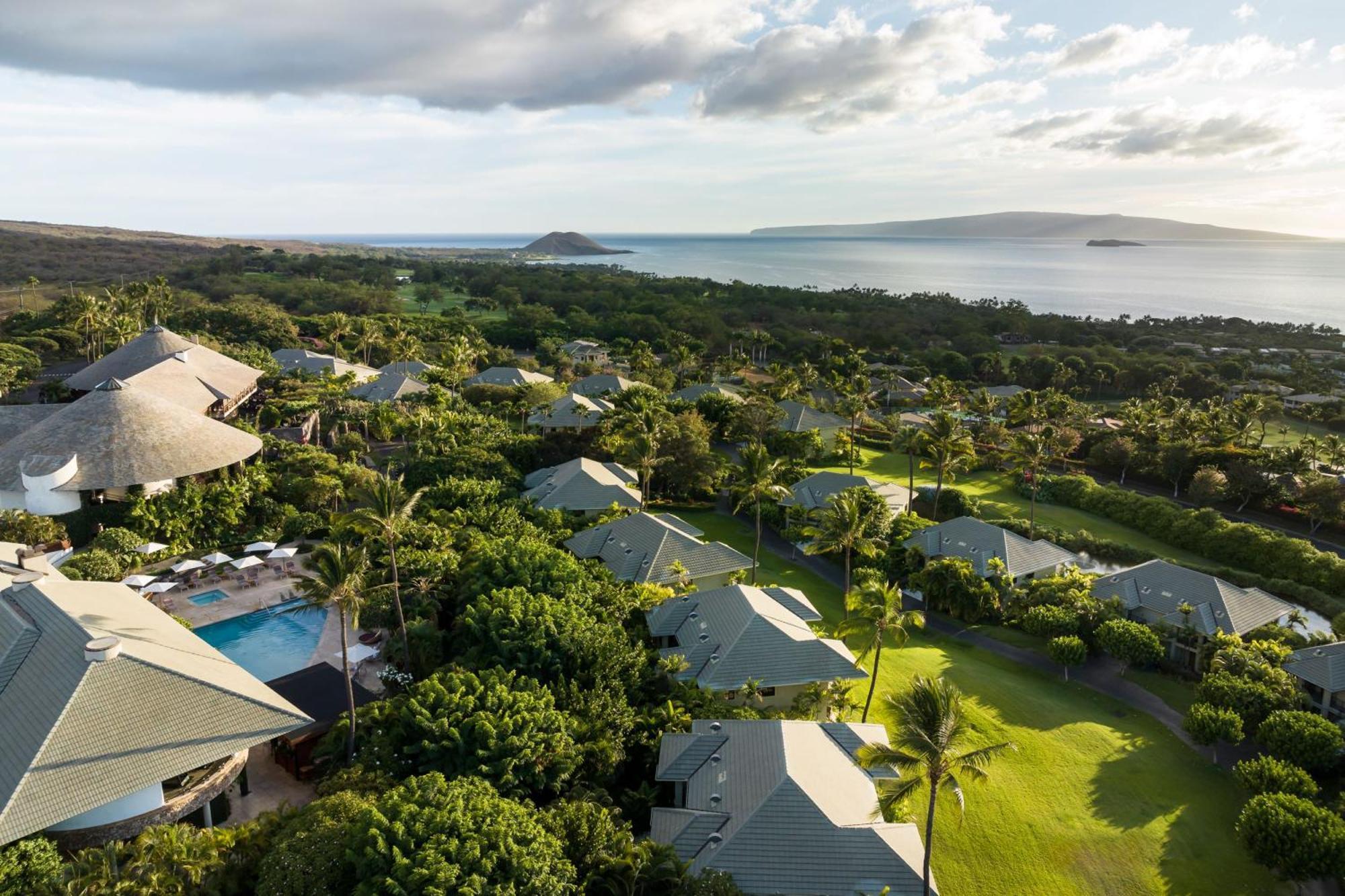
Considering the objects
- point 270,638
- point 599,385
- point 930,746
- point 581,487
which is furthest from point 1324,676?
point 599,385

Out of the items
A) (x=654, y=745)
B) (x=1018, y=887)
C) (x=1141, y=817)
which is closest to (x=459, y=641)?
(x=654, y=745)

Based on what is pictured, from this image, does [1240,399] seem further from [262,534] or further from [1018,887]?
[262,534]

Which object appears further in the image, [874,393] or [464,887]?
[874,393]

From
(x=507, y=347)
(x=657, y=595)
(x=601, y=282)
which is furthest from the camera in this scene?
(x=601, y=282)

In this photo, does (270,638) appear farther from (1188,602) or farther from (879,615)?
(1188,602)

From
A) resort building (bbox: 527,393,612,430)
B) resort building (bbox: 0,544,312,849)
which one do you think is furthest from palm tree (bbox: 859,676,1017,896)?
resort building (bbox: 527,393,612,430)

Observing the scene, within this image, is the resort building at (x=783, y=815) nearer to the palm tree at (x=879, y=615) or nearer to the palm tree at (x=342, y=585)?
the palm tree at (x=879, y=615)

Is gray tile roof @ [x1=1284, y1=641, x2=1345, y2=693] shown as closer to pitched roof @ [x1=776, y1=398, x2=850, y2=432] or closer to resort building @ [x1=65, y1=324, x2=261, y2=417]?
pitched roof @ [x1=776, y1=398, x2=850, y2=432]
